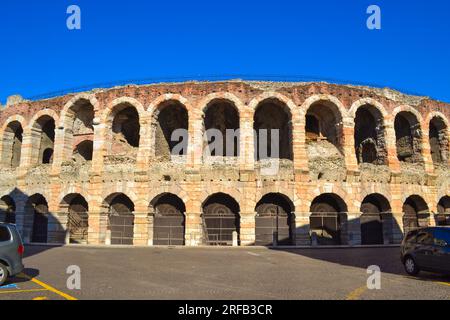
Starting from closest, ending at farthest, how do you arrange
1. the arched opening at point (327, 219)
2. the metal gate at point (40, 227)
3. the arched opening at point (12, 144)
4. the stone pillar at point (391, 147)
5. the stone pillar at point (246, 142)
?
the stone pillar at point (246, 142)
the arched opening at point (327, 219)
the stone pillar at point (391, 147)
the metal gate at point (40, 227)
the arched opening at point (12, 144)

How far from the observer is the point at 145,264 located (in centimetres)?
1223

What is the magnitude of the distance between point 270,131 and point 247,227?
8.00 meters

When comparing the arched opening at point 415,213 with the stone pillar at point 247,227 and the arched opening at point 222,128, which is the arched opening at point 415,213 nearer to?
the stone pillar at point 247,227

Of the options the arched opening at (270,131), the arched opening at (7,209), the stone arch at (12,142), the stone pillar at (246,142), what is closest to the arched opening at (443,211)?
the arched opening at (270,131)

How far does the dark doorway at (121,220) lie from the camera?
864 inches

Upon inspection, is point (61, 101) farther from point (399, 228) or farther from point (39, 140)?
point (399, 228)

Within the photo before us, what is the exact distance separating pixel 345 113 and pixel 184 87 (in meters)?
10.6

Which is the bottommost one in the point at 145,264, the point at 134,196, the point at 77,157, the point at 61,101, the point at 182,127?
the point at 145,264

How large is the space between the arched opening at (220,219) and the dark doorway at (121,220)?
4858 mm

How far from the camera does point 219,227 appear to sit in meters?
21.4

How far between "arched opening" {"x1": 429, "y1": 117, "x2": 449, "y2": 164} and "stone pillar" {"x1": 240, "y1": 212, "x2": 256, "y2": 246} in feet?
50.3

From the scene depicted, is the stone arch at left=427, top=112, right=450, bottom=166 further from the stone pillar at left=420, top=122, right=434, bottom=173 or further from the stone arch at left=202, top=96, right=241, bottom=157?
the stone arch at left=202, top=96, right=241, bottom=157

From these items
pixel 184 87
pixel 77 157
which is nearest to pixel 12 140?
pixel 77 157
